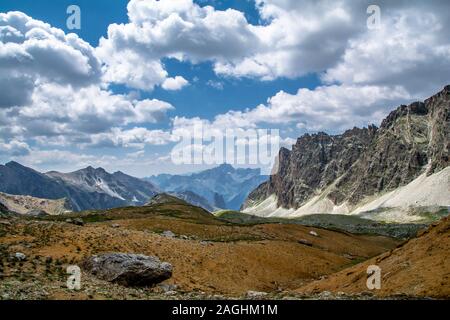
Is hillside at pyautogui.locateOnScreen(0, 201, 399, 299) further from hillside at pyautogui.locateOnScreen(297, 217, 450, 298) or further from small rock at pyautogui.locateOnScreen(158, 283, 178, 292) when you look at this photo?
hillside at pyautogui.locateOnScreen(297, 217, 450, 298)

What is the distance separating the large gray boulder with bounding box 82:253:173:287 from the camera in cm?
3611

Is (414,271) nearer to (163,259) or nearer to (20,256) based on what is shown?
(163,259)

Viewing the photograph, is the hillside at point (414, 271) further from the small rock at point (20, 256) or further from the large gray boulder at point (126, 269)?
the small rock at point (20, 256)

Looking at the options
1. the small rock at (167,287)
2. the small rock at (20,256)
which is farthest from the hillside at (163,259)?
the small rock at (20,256)

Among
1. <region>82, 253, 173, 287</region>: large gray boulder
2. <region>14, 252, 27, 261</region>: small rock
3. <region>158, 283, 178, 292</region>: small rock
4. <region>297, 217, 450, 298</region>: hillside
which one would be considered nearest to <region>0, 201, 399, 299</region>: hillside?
<region>158, 283, 178, 292</region>: small rock

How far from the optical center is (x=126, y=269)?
36500 millimetres

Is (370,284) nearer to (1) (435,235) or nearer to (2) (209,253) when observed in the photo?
(1) (435,235)

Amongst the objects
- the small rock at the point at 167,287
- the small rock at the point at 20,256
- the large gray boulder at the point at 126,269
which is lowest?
the small rock at the point at 167,287

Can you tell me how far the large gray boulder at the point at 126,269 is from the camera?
1422 inches

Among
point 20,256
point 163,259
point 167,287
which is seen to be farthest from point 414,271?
point 20,256

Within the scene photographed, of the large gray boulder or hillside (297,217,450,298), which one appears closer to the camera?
hillside (297,217,450,298)
